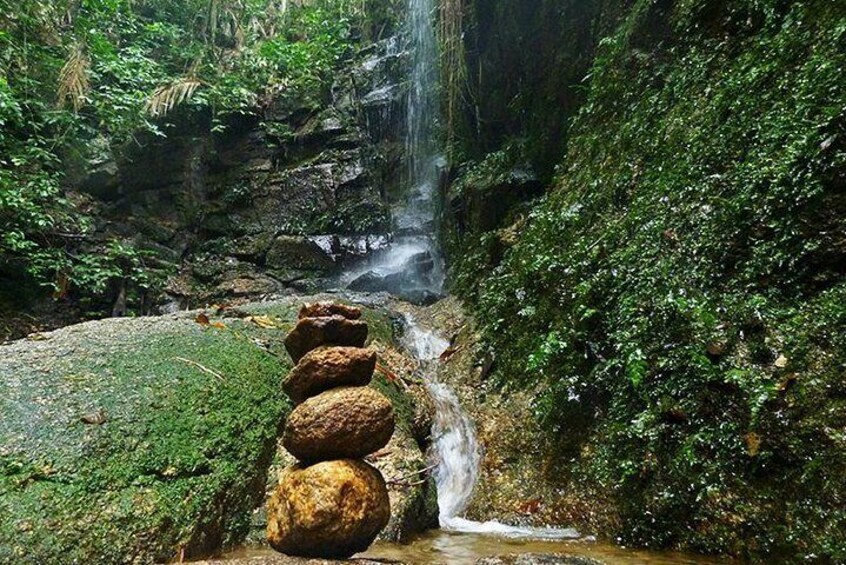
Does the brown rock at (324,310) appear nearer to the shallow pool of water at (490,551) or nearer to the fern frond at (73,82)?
the shallow pool of water at (490,551)

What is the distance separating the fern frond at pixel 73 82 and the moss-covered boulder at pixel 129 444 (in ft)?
23.4

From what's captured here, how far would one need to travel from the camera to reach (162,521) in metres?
2.99

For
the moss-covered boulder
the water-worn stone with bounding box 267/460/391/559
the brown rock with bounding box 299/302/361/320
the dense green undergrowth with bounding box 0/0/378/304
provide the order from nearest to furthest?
the water-worn stone with bounding box 267/460/391/559
the moss-covered boulder
the brown rock with bounding box 299/302/361/320
the dense green undergrowth with bounding box 0/0/378/304

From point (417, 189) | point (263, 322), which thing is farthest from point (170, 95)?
point (263, 322)

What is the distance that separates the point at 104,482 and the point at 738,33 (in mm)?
6356

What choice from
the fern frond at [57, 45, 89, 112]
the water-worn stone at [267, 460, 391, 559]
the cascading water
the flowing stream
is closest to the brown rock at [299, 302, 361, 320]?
the water-worn stone at [267, 460, 391, 559]

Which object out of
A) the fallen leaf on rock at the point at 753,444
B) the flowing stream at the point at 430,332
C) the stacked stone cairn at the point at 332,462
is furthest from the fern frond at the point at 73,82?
the fallen leaf on rock at the point at 753,444

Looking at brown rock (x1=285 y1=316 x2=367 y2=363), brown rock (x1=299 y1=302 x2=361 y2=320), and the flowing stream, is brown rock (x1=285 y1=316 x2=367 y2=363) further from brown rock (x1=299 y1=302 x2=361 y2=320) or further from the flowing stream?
the flowing stream

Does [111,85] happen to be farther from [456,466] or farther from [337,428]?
[337,428]

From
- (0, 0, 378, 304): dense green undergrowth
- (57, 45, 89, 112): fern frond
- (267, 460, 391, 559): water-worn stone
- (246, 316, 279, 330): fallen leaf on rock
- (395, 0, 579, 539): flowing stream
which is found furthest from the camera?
(57, 45, 89, 112): fern frond

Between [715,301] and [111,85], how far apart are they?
1297 centimetres

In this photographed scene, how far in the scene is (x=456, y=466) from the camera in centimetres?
504

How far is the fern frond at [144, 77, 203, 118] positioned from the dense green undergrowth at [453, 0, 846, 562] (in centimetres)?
1098

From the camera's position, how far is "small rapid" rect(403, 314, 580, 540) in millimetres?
3888
